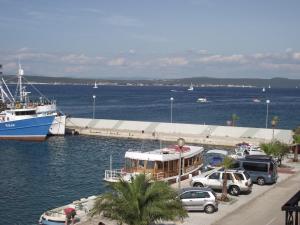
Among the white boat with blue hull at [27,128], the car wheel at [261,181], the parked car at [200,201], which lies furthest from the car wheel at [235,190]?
the white boat with blue hull at [27,128]

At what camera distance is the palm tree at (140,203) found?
1716 centimetres

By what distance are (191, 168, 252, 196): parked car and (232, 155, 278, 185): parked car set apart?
9.97 feet

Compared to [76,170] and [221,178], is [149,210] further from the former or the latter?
[76,170]

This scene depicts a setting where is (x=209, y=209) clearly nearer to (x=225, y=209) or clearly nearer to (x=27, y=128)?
(x=225, y=209)

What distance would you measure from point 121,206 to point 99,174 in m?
25.0

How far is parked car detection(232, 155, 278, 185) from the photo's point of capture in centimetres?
3120

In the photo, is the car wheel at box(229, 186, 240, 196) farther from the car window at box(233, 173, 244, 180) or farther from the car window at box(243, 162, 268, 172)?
the car window at box(243, 162, 268, 172)

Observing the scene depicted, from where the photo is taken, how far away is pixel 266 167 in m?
31.4

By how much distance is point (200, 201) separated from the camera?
2377cm

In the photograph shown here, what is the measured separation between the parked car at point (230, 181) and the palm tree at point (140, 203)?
10.7 metres

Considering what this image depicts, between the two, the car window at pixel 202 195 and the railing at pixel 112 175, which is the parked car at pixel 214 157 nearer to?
the railing at pixel 112 175

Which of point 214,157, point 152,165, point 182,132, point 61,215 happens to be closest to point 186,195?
point 61,215

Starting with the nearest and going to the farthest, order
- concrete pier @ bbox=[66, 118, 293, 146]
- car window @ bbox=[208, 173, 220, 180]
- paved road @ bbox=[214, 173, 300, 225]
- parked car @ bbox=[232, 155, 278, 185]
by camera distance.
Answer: paved road @ bbox=[214, 173, 300, 225], car window @ bbox=[208, 173, 220, 180], parked car @ bbox=[232, 155, 278, 185], concrete pier @ bbox=[66, 118, 293, 146]

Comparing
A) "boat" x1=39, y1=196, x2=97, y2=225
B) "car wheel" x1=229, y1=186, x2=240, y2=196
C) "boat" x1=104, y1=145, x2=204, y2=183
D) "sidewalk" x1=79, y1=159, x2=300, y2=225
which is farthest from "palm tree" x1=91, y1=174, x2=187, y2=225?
"boat" x1=104, y1=145, x2=204, y2=183
